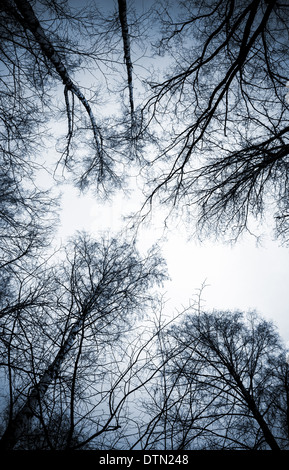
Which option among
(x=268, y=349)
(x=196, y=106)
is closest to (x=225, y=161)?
(x=196, y=106)

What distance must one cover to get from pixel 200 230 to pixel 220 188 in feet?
2.77

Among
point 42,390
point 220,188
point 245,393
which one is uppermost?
point 220,188

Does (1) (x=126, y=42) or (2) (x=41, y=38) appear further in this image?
(1) (x=126, y=42)

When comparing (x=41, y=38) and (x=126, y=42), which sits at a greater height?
(x=126, y=42)

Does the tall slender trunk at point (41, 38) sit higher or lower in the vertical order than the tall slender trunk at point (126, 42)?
lower

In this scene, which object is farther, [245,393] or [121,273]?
[121,273]

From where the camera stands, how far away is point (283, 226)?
357cm

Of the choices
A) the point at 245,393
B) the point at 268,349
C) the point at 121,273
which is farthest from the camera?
the point at 268,349

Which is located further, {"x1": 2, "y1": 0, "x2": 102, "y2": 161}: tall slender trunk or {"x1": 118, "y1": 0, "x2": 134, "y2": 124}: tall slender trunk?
{"x1": 118, "y1": 0, "x2": 134, "y2": 124}: tall slender trunk

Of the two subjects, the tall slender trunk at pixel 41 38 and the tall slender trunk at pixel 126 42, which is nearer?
the tall slender trunk at pixel 41 38

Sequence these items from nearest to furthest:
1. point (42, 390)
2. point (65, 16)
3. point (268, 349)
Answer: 1. point (65, 16)
2. point (42, 390)
3. point (268, 349)

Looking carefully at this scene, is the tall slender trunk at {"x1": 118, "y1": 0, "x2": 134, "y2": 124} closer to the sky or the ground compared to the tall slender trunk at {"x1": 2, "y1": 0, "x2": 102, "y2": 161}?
closer to the sky
